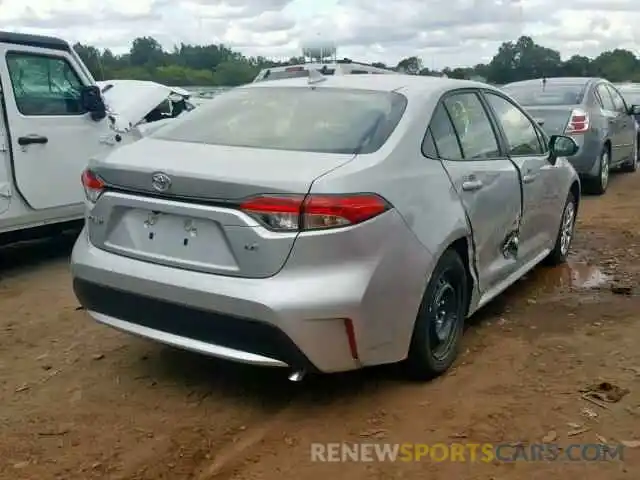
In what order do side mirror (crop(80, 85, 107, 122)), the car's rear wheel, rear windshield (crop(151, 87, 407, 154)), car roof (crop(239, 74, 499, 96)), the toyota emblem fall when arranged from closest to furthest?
the toyota emblem → rear windshield (crop(151, 87, 407, 154)) → car roof (crop(239, 74, 499, 96)) → side mirror (crop(80, 85, 107, 122)) → the car's rear wheel

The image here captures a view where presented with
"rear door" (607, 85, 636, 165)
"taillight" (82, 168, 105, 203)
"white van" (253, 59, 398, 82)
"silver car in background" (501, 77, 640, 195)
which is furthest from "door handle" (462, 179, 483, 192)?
"rear door" (607, 85, 636, 165)

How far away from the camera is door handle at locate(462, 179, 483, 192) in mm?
4129

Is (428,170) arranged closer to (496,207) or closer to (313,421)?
(496,207)

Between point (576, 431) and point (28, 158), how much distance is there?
459 centimetres

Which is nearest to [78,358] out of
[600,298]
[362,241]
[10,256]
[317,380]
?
[317,380]

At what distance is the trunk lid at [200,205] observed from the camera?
327 cm

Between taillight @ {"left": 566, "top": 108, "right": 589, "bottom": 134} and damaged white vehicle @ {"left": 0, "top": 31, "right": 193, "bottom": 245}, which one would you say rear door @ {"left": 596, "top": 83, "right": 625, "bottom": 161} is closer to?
taillight @ {"left": 566, "top": 108, "right": 589, "bottom": 134}

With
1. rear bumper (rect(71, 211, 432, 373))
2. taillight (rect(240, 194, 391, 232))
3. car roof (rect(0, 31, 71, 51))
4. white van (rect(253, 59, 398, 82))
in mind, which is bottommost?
rear bumper (rect(71, 211, 432, 373))

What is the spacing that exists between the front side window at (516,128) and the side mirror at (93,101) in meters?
3.47

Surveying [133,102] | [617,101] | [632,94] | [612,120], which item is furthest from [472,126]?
[632,94]

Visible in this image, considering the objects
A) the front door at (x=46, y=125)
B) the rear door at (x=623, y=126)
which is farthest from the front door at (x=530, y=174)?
the rear door at (x=623, y=126)

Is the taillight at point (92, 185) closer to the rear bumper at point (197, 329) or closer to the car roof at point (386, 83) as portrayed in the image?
the rear bumper at point (197, 329)

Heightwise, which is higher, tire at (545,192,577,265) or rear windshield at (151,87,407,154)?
rear windshield at (151,87,407,154)

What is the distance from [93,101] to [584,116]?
6.23 metres
